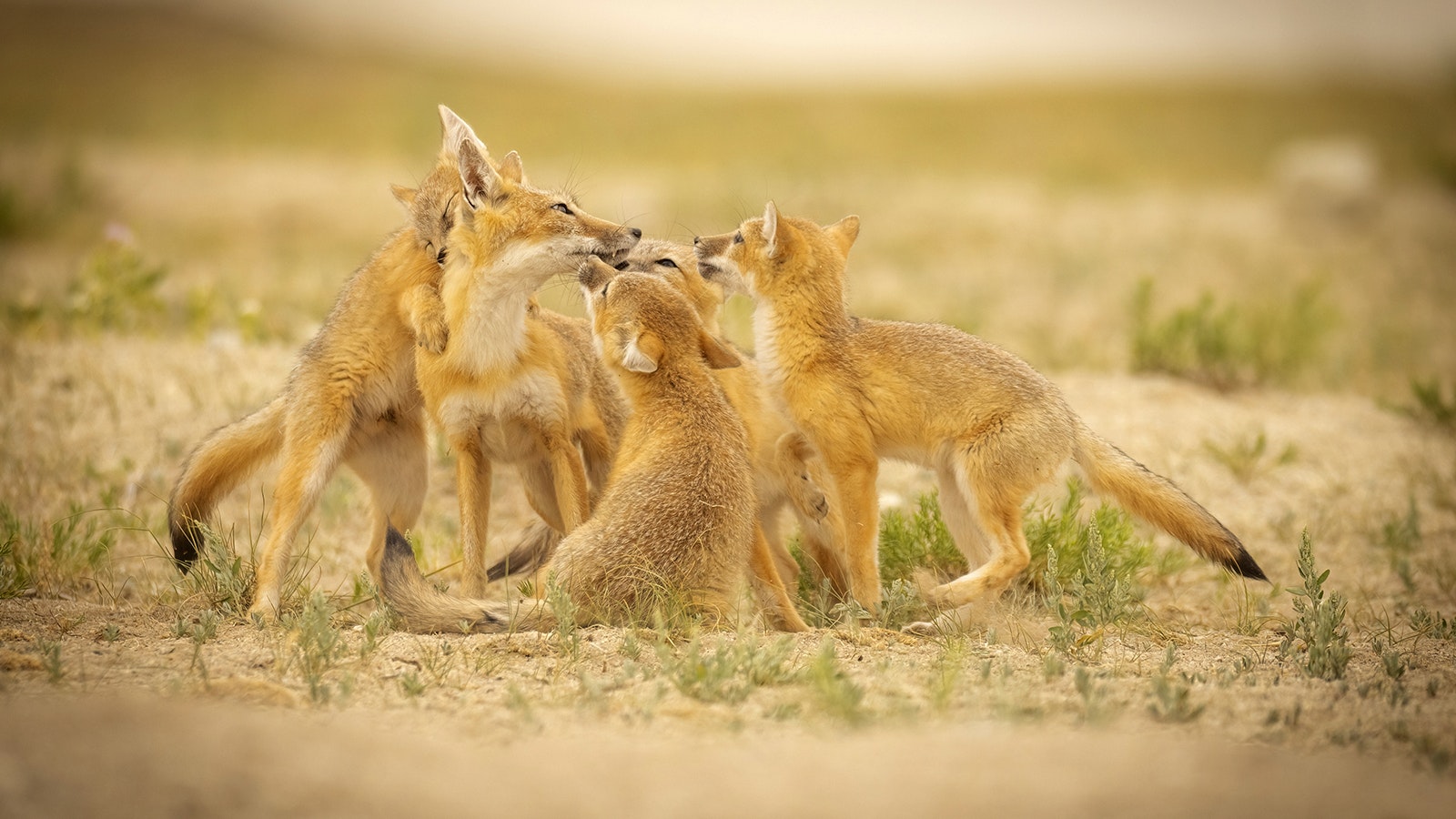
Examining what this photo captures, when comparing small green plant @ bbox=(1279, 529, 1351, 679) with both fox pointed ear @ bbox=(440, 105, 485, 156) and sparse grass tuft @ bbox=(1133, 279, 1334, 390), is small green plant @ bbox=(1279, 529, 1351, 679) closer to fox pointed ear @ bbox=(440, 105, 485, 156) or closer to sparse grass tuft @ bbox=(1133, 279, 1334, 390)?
fox pointed ear @ bbox=(440, 105, 485, 156)

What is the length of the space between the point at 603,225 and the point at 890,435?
1.74m

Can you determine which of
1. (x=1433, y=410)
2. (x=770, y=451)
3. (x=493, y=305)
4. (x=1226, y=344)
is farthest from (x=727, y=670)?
(x=1433, y=410)

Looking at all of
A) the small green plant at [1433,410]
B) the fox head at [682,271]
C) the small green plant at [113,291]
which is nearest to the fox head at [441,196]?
the fox head at [682,271]

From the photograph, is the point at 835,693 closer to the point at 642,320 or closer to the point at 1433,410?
the point at 642,320

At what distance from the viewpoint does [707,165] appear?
24.4 meters

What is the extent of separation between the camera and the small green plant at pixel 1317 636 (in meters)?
4.43

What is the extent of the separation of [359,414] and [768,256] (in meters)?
2.22

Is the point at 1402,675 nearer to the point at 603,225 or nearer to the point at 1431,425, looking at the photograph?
the point at 603,225

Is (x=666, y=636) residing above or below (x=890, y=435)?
below

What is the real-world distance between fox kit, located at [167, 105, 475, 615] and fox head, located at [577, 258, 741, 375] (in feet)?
2.39

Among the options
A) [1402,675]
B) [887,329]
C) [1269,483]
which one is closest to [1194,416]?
[1269,483]

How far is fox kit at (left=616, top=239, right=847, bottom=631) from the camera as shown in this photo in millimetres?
5836

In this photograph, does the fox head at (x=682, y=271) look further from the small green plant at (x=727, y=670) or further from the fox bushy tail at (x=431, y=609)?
the small green plant at (x=727, y=670)

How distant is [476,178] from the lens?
5504 mm
